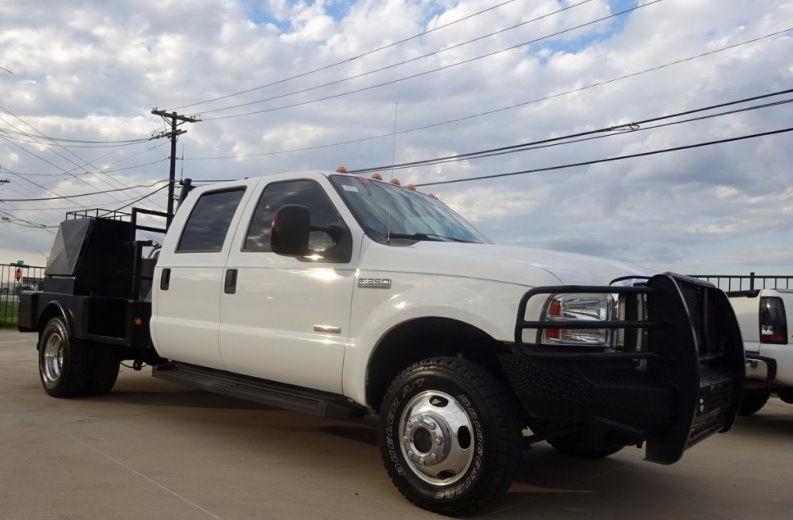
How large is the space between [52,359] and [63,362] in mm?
453

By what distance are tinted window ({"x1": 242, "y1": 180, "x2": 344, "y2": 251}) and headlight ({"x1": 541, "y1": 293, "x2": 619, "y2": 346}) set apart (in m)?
1.62

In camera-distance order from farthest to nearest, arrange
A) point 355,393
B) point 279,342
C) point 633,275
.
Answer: point 279,342, point 355,393, point 633,275

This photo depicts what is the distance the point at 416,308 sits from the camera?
399 cm

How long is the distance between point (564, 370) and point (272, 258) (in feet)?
7.59

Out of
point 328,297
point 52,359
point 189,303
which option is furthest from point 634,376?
point 52,359

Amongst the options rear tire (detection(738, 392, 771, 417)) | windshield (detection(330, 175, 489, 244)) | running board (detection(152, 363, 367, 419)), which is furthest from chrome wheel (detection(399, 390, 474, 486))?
rear tire (detection(738, 392, 771, 417))

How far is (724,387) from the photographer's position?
12.9ft

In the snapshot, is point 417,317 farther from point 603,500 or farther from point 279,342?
point 603,500

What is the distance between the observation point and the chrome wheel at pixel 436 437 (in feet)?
12.3

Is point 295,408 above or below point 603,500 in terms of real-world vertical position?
above

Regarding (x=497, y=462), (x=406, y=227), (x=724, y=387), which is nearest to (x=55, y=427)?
(x=406, y=227)

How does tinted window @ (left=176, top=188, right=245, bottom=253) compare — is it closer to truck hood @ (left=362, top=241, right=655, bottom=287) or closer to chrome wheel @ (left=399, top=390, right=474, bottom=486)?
truck hood @ (left=362, top=241, right=655, bottom=287)

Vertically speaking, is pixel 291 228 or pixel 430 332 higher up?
pixel 291 228

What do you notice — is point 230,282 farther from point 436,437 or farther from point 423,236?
point 436,437
